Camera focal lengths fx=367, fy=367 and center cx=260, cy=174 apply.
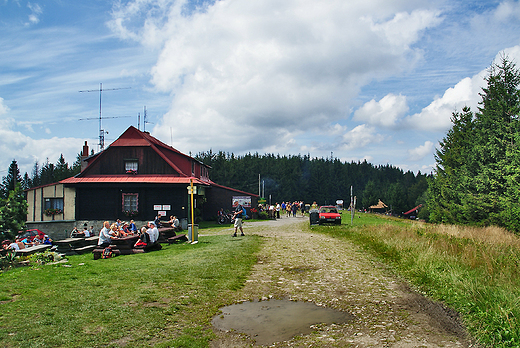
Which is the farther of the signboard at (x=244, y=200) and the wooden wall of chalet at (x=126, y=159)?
the signboard at (x=244, y=200)

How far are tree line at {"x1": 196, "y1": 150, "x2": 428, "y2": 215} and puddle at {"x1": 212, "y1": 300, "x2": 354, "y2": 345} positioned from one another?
8853 cm

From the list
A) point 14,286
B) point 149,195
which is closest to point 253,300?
point 14,286

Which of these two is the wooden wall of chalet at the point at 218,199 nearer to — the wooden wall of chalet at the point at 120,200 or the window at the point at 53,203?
the wooden wall of chalet at the point at 120,200

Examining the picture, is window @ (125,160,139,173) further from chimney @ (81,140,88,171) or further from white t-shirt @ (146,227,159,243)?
white t-shirt @ (146,227,159,243)

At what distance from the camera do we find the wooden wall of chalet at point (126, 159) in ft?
99.5

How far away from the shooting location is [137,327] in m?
5.60

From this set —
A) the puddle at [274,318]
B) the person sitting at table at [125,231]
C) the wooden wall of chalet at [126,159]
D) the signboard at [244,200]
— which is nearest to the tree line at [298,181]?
the signboard at [244,200]

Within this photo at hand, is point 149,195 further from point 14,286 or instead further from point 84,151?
point 14,286

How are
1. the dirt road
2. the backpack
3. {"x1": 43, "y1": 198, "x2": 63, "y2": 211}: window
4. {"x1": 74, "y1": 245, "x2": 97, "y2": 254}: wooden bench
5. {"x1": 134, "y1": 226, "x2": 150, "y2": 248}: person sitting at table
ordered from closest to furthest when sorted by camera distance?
the dirt road → the backpack → {"x1": 134, "y1": 226, "x2": 150, "y2": 248}: person sitting at table → {"x1": 74, "y1": 245, "x2": 97, "y2": 254}: wooden bench → {"x1": 43, "y1": 198, "x2": 63, "y2": 211}: window

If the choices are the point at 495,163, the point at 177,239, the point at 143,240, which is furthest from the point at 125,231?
the point at 495,163

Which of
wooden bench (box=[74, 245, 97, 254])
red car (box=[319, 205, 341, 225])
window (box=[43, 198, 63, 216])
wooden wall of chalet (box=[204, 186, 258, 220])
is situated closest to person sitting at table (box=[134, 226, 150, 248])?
wooden bench (box=[74, 245, 97, 254])

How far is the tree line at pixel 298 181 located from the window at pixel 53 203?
2610 inches

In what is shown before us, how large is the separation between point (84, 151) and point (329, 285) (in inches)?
1494

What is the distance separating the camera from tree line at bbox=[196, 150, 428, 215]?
103m
